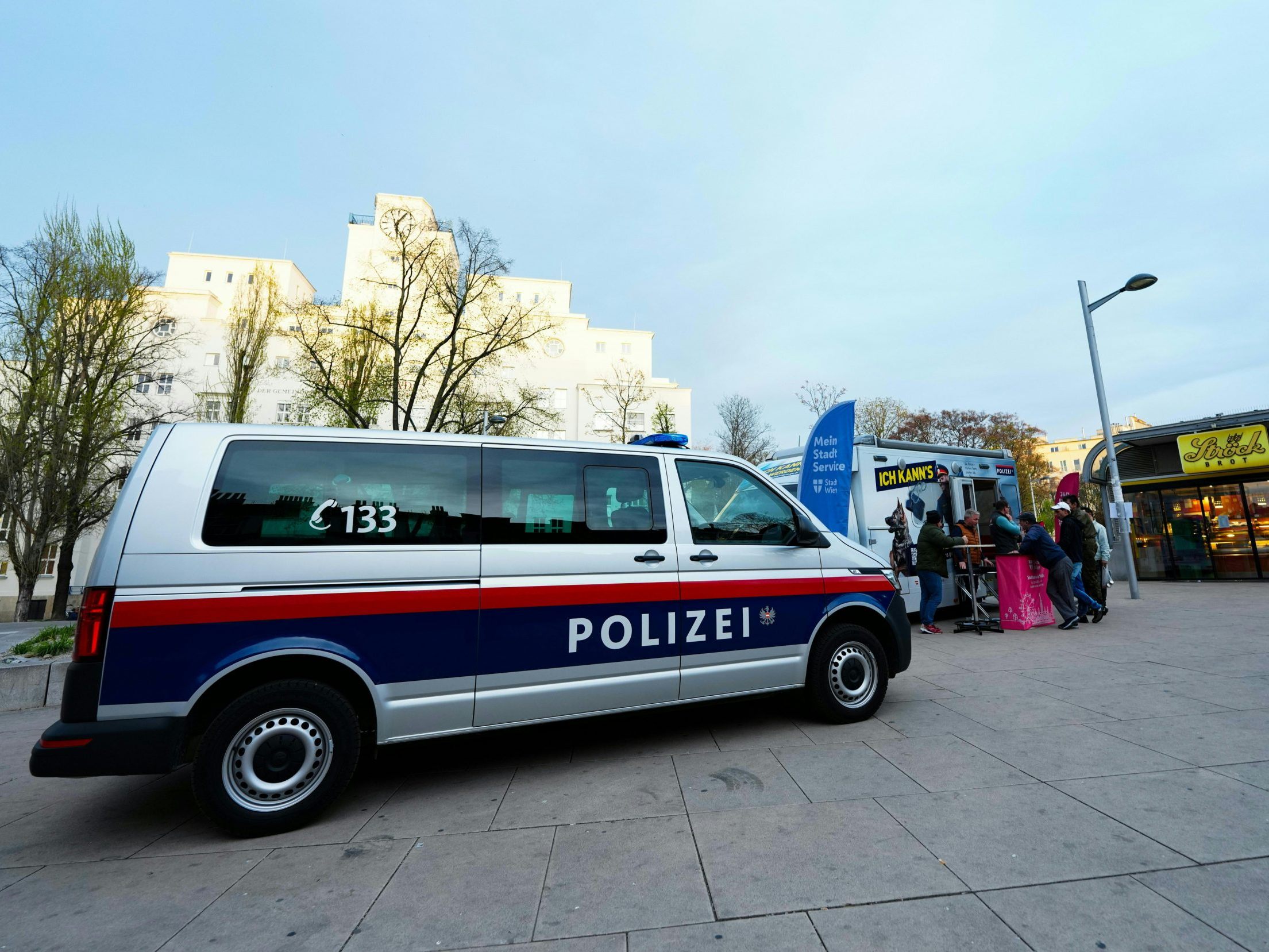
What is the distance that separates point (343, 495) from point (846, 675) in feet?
12.8

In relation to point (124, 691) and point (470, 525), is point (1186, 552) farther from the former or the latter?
point (124, 691)

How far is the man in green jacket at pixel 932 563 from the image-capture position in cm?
896

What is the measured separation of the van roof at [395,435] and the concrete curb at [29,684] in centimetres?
534

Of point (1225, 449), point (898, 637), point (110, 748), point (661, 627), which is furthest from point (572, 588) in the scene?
point (1225, 449)

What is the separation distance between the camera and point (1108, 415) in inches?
544

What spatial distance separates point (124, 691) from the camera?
9.21 feet

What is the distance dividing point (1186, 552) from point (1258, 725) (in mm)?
16855

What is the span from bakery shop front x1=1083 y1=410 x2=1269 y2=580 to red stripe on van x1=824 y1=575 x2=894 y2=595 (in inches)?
579

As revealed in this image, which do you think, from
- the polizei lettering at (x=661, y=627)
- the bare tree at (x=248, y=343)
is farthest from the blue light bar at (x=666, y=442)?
the bare tree at (x=248, y=343)

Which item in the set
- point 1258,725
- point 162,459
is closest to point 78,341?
point 162,459

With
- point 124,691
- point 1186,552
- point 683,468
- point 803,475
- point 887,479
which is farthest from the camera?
point 1186,552

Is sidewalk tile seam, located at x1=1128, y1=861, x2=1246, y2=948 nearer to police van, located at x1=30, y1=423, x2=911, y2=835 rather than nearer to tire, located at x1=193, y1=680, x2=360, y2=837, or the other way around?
police van, located at x1=30, y1=423, x2=911, y2=835

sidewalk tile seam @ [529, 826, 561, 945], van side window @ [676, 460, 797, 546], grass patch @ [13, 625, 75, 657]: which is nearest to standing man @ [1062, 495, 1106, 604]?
van side window @ [676, 460, 797, 546]

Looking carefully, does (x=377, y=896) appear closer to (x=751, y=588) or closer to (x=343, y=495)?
(x=343, y=495)
